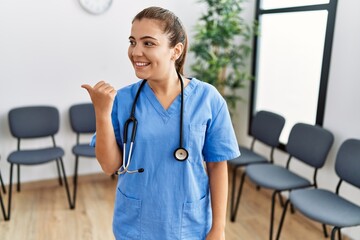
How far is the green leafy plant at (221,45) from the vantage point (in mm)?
2729

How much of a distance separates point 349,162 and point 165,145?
1417 mm

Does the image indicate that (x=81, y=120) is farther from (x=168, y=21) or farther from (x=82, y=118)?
(x=168, y=21)

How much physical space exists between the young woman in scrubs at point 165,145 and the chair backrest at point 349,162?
3.78 ft

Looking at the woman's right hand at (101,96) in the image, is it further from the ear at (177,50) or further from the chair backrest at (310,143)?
the chair backrest at (310,143)

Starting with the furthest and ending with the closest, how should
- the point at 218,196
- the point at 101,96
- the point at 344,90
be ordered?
1. the point at 344,90
2. the point at 218,196
3. the point at 101,96

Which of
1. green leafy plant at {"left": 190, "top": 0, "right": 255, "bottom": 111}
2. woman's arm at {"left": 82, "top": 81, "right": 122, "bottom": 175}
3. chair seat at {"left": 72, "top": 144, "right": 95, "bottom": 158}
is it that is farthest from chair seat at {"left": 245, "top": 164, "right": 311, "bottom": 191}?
woman's arm at {"left": 82, "top": 81, "right": 122, "bottom": 175}

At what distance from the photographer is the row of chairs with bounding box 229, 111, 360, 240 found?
5.90ft

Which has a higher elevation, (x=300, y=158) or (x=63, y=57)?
(x=63, y=57)

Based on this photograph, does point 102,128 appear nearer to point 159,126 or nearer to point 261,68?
point 159,126

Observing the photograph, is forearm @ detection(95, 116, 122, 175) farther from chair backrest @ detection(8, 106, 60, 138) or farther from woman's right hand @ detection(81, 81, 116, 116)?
chair backrest @ detection(8, 106, 60, 138)

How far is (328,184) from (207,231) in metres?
1.49

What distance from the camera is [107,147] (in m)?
1.01

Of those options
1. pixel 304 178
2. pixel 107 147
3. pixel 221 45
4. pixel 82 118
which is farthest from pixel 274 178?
pixel 82 118

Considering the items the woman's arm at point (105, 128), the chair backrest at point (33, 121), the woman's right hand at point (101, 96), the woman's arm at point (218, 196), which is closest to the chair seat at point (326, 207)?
the woman's arm at point (218, 196)
